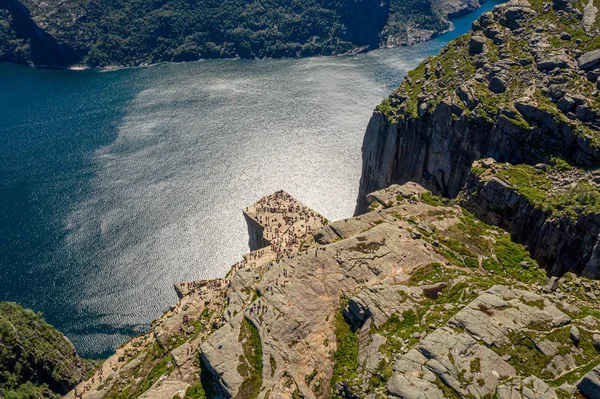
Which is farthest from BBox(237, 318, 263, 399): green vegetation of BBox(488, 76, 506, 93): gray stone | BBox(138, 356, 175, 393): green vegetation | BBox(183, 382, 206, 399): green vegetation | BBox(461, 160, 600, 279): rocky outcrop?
BBox(488, 76, 506, 93): gray stone

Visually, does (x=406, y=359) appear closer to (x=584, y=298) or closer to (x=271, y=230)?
(x=584, y=298)

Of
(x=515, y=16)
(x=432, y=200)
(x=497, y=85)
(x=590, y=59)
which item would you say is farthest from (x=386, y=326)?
(x=515, y=16)

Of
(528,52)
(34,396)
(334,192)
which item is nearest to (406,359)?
(528,52)

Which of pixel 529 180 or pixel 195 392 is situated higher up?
pixel 529 180

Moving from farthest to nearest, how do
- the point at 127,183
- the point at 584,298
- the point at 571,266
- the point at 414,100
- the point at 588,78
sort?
1. the point at 127,183
2. the point at 414,100
3. the point at 588,78
4. the point at 571,266
5. the point at 584,298

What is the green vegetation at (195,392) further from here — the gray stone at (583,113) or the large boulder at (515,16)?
the large boulder at (515,16)

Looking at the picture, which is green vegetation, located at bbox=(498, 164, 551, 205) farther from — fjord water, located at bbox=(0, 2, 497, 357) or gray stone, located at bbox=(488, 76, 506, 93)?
fjord water, located at bbox=(0, 2, 497, 357)

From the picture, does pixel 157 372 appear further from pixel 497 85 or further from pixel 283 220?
pixel 497 85

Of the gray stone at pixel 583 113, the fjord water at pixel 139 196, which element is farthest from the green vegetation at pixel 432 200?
the fjord water at pixel 139 196
